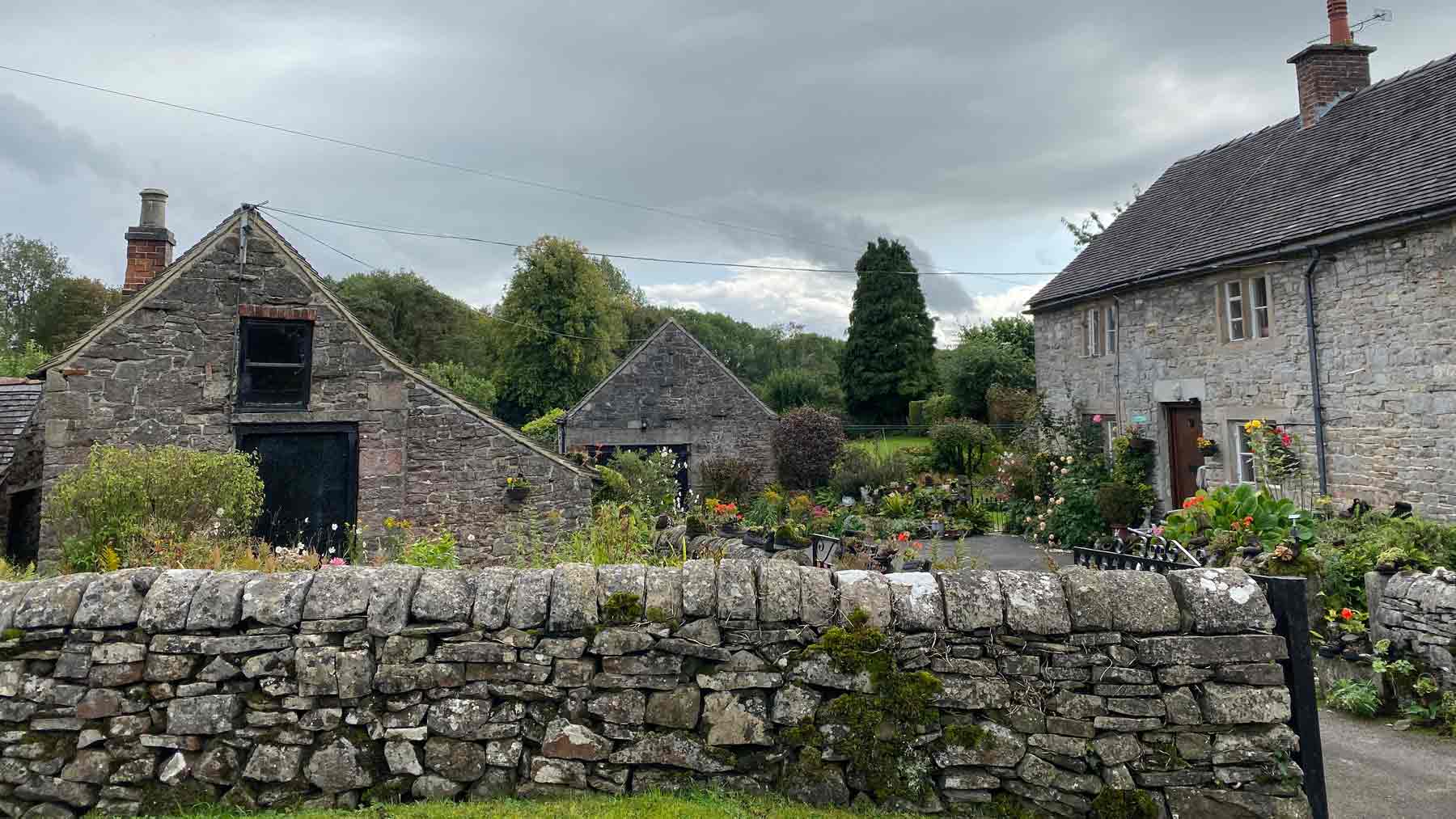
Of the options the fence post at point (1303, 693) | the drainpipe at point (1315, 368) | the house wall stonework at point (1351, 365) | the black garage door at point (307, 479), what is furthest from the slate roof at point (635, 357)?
the fence post at point (1303, 693)

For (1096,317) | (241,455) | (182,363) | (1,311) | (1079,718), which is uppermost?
(1,311)

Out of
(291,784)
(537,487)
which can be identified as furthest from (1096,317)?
(291,784)

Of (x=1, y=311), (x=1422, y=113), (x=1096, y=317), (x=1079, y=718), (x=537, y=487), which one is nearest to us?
(x=1079, y=718)

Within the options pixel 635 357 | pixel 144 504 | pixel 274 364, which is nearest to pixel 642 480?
pixel 635 357

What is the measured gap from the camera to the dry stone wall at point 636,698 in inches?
153

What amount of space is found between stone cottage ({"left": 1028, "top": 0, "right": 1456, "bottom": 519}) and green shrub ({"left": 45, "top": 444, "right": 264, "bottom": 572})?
46.8ft

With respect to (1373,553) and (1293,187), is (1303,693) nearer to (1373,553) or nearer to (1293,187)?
(1373,553)

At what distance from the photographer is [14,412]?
1265 cm

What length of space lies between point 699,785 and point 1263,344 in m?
12.7

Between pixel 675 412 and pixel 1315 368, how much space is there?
13.4 metres

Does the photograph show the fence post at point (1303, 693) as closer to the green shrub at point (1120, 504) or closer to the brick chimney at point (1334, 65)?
the green shrub at point (1120, 504)

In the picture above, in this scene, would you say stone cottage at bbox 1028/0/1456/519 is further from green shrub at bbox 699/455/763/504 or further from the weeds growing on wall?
the weeds growing on wall

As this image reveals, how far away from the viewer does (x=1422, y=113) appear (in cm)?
1223

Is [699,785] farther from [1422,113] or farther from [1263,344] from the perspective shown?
[1422,113]
